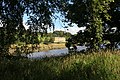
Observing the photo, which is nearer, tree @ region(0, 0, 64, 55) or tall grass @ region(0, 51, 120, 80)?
tall grass @ region(0, 51, 120, 80)

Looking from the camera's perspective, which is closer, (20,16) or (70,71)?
(70,71)

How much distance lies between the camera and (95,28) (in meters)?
20.0

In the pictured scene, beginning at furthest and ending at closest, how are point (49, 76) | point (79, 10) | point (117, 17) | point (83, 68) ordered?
1. point (117, 17)
2. point (79, 10)
3. point (83, 68)
4. point (49, 76)

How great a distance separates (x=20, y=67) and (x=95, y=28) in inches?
371

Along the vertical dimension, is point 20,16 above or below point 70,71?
above

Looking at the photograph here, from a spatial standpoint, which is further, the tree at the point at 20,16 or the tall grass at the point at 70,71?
the tree at the point at 20,16

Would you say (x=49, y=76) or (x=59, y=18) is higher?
(x=59, y=18)

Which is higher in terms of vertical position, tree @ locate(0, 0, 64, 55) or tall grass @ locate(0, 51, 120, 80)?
tree @ locate(0, 0, 64, 55)

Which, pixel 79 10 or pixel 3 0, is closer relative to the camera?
pixel 3 0

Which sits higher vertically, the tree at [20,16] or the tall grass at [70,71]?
the tree at [20,16]

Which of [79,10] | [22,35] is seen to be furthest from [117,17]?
[22,35]

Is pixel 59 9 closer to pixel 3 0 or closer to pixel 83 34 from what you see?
pixel 3 0

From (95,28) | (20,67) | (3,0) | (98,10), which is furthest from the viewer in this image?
(95,28)

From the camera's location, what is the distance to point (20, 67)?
11461mm
